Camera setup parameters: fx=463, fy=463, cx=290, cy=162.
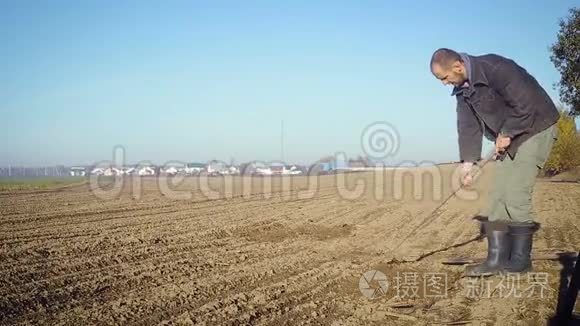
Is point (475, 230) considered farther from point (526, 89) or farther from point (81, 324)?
point (81, 324)

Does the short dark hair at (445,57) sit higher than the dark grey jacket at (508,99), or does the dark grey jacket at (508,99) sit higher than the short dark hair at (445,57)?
the short dark hair at (445,57)

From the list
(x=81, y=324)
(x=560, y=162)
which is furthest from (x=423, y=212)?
(x=560, y=162)

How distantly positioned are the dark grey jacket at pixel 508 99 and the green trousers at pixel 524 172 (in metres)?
0.06

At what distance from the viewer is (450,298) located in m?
4.04

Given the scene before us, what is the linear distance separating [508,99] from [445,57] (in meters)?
0.56

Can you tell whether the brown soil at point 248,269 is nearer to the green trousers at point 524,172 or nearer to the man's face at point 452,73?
the green trousers at point 524,172

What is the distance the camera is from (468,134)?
3.98 m

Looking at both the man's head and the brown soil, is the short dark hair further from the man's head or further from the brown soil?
the brown soil

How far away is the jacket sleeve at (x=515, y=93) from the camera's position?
11.1 ft

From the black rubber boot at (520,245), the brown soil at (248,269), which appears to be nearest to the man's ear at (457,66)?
the black rubber boot at (520,245)

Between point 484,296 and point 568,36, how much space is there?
2464 centimetres

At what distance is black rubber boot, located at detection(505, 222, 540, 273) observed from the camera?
361 centimetres

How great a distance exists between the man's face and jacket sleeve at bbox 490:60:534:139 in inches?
8.5

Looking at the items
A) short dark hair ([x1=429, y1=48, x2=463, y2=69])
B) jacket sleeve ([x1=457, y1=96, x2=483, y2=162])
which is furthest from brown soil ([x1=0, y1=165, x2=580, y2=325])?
short dark hair ([x1=429, y1=48, x2=463, y2=69])
